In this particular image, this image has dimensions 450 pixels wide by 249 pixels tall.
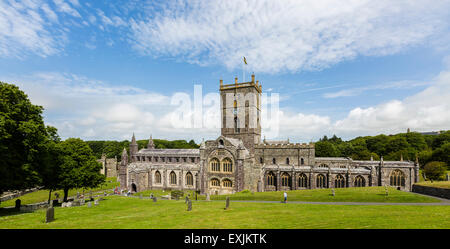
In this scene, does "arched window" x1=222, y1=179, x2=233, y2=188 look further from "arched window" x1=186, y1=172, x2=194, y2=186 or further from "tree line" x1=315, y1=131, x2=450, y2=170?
"tree line" x1=315, y1=131, x2=450, y2=170

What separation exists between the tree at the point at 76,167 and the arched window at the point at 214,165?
18273 millimetres

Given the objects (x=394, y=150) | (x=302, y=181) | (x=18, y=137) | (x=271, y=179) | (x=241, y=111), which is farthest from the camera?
(x=394, y=150)

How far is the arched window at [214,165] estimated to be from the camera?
139 ft

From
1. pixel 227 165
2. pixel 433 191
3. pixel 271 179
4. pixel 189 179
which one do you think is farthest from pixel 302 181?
pixel 189 179

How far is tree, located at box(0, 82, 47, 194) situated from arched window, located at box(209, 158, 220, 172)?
2590 cm

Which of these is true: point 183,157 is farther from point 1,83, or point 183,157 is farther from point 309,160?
point 1,83

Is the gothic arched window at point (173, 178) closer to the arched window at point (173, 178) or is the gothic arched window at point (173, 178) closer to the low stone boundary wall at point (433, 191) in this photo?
the arched window at point (173, 178)

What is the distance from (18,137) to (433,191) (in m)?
45.3

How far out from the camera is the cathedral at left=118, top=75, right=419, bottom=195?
134 ft

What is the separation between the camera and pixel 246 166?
41969 mm

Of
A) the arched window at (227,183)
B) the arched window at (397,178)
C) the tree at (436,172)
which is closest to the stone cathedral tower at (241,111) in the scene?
the arched window at (227,183)

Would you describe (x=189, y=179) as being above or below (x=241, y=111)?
below

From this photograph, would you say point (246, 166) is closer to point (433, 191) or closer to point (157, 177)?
point (157, 177)

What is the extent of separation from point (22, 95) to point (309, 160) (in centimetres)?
4569
